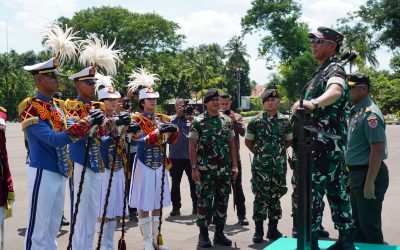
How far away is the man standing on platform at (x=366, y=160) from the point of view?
16.9 ft

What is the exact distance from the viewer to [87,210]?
536 centimetres

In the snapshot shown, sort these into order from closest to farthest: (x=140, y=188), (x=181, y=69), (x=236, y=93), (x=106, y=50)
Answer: (x=106, y=50)
(x=140, y=188)
(x=181, y=69)
(x=236, y=93)

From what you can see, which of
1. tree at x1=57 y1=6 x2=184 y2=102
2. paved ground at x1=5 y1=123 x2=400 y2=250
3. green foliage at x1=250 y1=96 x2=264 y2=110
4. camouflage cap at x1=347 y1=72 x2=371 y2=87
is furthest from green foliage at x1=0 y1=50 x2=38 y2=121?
camouflage cap at x1=347 y1=72 x2=371 y2=87

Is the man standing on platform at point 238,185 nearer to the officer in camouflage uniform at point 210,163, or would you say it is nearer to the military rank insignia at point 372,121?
the officer in camouflage uniform at point 210,163

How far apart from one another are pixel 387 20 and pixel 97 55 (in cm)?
3984

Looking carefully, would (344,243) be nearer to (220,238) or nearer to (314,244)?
(314,244)

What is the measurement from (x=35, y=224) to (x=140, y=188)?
2030mm

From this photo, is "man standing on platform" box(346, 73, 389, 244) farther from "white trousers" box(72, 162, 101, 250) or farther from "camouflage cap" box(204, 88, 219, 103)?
"white trousers" box(72, 162, 101, 250)

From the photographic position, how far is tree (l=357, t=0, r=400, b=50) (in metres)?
40.2

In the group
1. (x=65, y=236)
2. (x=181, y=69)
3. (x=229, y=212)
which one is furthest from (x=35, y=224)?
(x=181, y=69)

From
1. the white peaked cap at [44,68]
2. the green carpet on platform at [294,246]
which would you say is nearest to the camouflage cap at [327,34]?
the green carpet on platform at [294,246]

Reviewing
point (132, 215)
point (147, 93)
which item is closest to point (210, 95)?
point (147, 93)

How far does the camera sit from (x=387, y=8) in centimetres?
4062

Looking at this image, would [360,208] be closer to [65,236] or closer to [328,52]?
[328,52]
